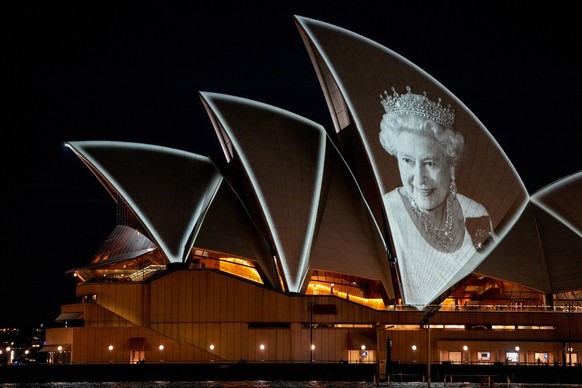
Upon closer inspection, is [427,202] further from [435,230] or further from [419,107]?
[419,107]

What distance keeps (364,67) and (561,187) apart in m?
13.6

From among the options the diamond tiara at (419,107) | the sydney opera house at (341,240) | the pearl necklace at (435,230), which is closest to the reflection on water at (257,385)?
the sydney opera house at (341,240)

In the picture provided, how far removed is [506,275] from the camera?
5003 cm

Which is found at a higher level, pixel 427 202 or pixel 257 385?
pixel 427 202

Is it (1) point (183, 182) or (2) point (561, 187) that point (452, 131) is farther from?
(1) point (183, 182)

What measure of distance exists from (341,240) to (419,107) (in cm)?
820

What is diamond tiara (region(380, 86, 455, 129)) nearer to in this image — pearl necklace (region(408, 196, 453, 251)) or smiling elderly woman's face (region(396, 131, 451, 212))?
smiling elderly woman's face (region(396, 131, 451, 212))

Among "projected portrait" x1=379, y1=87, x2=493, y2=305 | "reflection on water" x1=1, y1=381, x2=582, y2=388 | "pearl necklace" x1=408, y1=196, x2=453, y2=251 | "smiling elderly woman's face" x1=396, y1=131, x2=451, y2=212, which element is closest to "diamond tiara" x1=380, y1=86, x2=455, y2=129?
"projected portrait" x1=379, y1=87, x2=493, y2=305

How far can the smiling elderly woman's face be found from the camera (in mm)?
50188

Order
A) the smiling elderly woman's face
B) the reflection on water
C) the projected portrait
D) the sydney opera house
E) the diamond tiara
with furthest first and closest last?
the smiling elderly woman's face < the projected portrait < the diamond tiara < the sydney opera house < the reflection on water

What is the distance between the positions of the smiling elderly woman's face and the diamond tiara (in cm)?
113

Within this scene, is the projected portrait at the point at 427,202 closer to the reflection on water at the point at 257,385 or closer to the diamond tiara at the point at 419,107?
the diamond tiara at the point at 419,107

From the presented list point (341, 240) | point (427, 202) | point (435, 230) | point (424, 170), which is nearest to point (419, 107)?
point (424, 170)

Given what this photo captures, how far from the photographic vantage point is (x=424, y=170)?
50.6 meters
